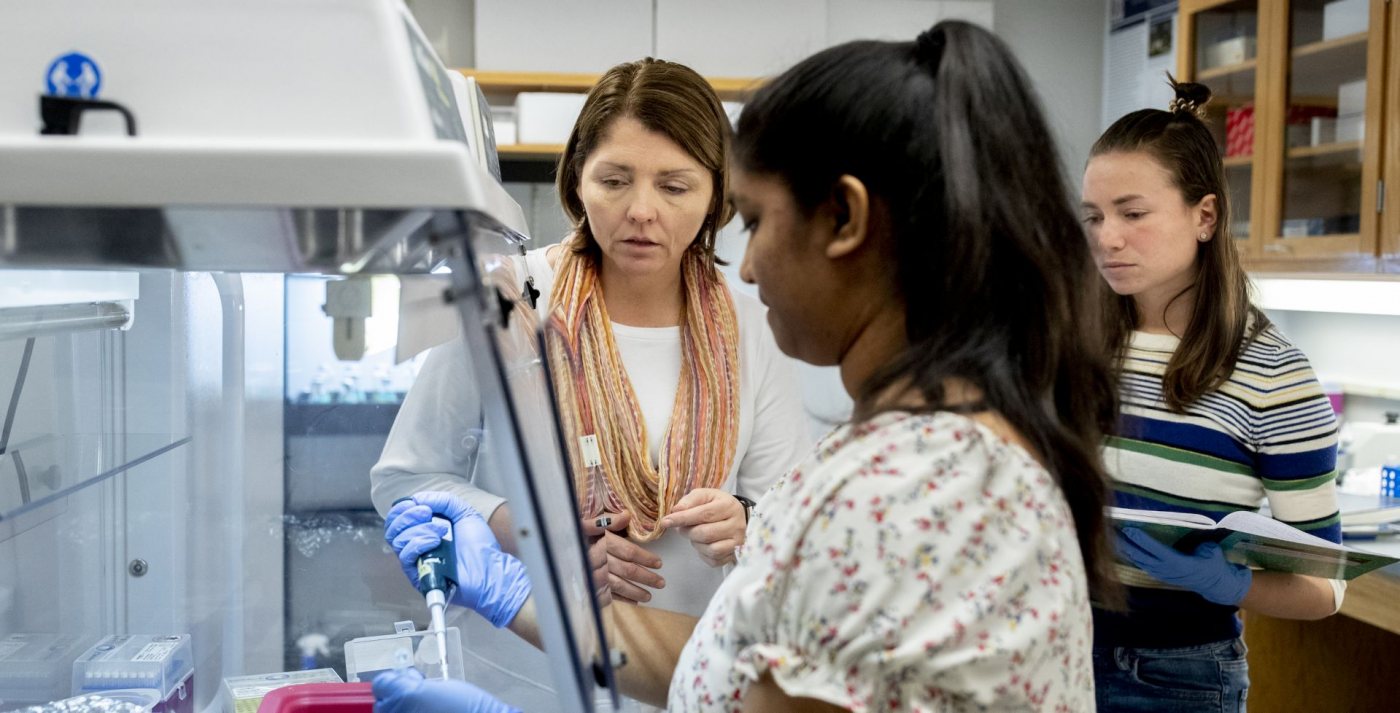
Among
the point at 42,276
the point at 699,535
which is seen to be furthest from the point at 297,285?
the point at 699,535

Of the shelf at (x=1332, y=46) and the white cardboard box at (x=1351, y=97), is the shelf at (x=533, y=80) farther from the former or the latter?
the white cardboard box at (x=1351, y=97)

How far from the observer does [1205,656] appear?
150cm

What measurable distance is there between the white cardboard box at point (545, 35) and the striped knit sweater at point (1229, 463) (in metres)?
2.75

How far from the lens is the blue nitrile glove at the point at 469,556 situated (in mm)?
1097

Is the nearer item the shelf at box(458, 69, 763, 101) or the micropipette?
the micropipette

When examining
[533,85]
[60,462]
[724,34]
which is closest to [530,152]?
[533,85]

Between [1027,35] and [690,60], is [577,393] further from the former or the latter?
[1027,35]

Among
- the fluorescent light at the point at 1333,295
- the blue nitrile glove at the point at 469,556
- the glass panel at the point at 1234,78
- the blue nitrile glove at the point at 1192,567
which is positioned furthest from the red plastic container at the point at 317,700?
the glass panel at the point at 1234,78

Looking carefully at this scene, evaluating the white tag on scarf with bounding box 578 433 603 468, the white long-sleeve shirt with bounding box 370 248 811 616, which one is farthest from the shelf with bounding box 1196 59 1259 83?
the white tag on scarf with bounding box 578 433 603 468

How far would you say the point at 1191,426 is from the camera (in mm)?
1535

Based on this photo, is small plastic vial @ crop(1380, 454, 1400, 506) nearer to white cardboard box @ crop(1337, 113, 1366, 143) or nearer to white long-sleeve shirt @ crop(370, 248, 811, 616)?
white cardboard box @ crop(1337, 113, 1366, 143)

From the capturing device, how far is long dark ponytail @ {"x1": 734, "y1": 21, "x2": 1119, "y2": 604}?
2.39 ft

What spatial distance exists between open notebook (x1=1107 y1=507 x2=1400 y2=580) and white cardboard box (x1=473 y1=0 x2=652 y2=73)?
2879 mm

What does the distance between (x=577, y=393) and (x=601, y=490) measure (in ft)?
0.44
